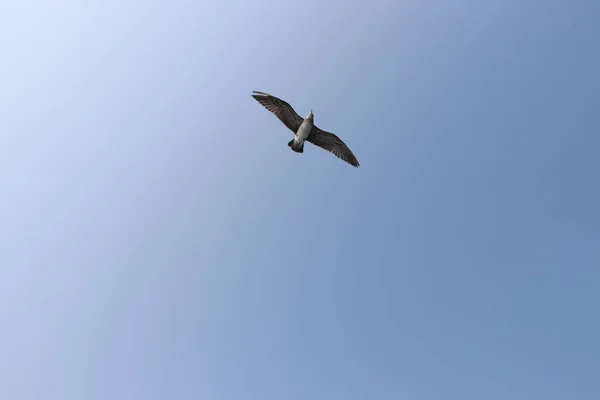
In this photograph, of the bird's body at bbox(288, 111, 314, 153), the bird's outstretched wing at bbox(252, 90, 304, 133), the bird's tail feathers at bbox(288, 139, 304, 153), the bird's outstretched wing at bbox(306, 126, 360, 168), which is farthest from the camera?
the bird's outstretched wing at bbox(306, 126, 360, 168)

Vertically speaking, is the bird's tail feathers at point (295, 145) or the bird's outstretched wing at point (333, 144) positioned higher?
the bird's outstretched wing at point (333, 144)

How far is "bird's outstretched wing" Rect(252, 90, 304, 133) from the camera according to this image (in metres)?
24.5

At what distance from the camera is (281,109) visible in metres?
24.9

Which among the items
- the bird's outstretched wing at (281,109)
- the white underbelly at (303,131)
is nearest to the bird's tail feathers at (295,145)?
the white underbelly at (303,131)

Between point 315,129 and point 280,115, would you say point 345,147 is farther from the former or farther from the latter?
point 280,115

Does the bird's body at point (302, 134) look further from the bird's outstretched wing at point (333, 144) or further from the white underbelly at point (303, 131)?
the bird's outstretched wing at point (333, 144)

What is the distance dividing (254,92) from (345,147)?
7440mm

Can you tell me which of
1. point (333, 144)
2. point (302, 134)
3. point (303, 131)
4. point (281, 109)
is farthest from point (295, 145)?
point (333, 144)

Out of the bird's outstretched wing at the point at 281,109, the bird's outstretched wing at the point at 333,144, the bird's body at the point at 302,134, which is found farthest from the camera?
the bird's outstretched wing at the point at 333,144

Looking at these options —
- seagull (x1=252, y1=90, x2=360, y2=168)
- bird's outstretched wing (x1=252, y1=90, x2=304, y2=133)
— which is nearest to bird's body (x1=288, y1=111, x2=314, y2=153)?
seagull (x1=252, y1=90, x2=360, y2=168)

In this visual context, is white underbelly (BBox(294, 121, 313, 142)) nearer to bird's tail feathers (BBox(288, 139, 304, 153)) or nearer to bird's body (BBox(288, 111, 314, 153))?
bird's body (BBox(288, 111, 314, 153))

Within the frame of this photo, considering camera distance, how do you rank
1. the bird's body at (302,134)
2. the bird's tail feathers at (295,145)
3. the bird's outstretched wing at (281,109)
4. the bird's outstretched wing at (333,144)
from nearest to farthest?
the bird's outstretched wing at (281,109) → the bird's body at (302,134) → the bird's tail feathers at (295,145) → the bird's outstretched wing at (333,144)

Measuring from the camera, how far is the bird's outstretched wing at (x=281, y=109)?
80.2 ft

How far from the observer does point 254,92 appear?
24.5 meters
